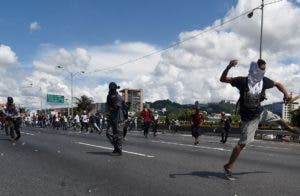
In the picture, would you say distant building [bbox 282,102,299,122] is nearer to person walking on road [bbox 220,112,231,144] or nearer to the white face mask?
the white face mask

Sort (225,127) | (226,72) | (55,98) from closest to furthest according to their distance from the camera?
(226,72), (225,127), (55,98)

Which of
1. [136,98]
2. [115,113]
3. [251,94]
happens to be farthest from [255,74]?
[136,98]

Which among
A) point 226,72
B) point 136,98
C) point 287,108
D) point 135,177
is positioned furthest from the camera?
point 136,98

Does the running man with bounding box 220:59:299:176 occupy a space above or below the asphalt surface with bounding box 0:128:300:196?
above

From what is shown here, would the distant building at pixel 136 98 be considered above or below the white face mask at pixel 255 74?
above

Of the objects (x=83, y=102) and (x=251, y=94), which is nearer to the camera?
(x=251, y=94)

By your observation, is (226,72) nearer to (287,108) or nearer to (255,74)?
(255,74)

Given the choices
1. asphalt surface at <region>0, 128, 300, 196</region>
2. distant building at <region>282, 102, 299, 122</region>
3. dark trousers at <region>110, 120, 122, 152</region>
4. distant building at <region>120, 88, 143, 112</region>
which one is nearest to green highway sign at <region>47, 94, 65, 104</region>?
distant building at <region>120, 88, 143, 112</region>

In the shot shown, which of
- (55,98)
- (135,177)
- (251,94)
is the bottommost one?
(135,177)

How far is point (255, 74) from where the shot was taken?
7.66 metres

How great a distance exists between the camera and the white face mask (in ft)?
25.1

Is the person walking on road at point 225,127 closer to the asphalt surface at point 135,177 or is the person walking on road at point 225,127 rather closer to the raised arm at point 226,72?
the asphalt surface at point 135,177

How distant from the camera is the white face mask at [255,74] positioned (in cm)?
766

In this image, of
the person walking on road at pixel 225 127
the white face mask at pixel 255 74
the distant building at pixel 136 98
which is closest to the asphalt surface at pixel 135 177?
the white face mask at pixel 255 74
